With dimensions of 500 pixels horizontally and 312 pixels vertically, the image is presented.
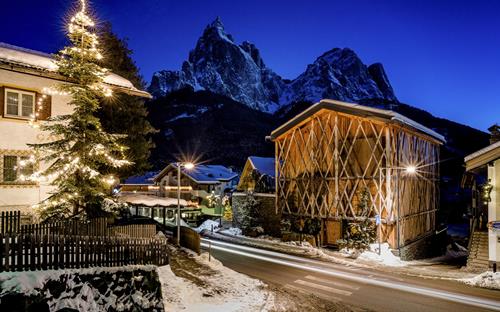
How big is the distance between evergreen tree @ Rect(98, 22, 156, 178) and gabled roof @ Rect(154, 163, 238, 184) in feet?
74.2

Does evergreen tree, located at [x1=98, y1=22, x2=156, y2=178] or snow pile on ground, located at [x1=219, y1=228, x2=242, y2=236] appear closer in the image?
evergreen tree, located at [x1=98, y1=22, x2=156, y2=178]

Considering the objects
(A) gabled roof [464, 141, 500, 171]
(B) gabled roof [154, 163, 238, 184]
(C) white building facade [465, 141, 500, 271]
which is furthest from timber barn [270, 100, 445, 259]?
(B) gabled roof [154, 163, 238, 184]

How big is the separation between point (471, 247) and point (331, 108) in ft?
48.1

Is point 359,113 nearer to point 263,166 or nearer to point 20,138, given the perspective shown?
point 263,166

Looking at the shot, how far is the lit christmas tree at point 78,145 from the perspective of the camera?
15.0 metres

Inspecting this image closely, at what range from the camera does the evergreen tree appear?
84.0 feet

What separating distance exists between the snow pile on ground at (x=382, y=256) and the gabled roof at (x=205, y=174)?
30.1 meters

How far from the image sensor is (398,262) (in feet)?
79.0

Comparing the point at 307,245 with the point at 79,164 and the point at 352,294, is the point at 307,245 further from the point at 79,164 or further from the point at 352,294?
the point at 79,164

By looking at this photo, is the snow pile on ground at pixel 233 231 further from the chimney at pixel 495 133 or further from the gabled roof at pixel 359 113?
the chimney at pixel 495 133

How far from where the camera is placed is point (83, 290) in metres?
11.1

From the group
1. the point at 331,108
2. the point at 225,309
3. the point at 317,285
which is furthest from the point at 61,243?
the point at 331,108

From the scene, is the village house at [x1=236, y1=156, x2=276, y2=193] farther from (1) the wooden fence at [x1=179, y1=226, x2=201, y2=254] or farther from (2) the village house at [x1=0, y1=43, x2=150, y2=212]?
(2) the village house at [x1=0, y1=43, x2=150, y2=212]

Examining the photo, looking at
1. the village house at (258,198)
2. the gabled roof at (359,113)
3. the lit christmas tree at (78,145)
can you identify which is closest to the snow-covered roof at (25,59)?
the lit christmas tree at (78,145)
